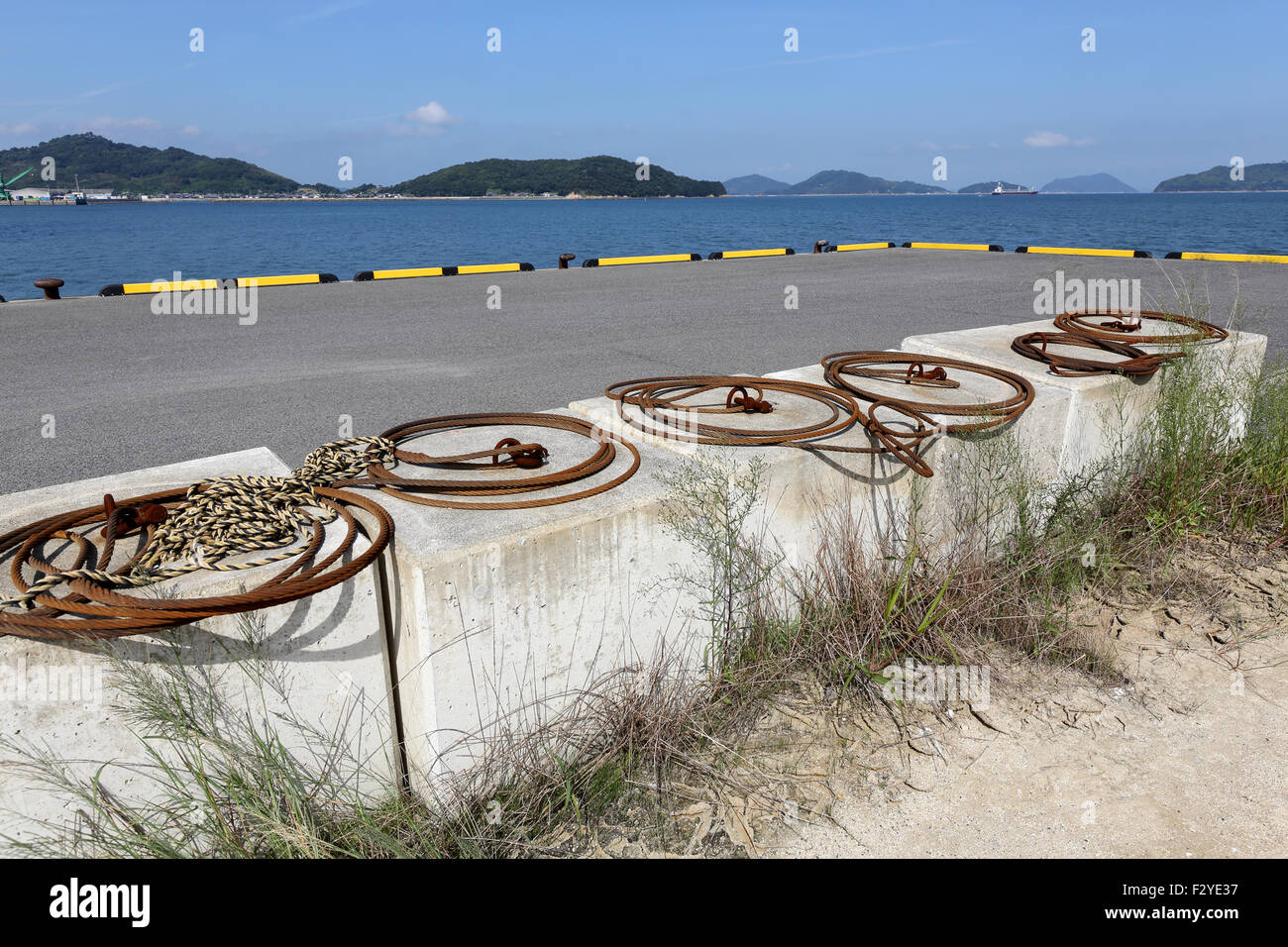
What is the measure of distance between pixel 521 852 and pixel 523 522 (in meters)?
1.00

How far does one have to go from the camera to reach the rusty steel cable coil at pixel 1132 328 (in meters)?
5.27

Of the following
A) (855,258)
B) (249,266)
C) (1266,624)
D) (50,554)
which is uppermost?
(249,266)

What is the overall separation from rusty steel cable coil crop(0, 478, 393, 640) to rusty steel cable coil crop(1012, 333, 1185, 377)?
13.3 feet

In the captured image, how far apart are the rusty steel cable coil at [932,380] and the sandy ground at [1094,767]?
3.59 ft

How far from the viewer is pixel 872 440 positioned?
388 centimetres

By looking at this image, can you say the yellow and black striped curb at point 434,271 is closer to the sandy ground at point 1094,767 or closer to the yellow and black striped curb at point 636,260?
the yellow and black striped curb at point 636,260

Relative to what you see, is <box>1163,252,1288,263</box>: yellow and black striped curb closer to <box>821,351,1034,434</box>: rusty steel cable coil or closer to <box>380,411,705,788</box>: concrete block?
<box>821,351,1034,434</box>: rusty steel cable coil

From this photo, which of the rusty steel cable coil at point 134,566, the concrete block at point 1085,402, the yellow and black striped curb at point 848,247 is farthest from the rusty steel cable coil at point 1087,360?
the yellow and black striped curb at point 848,247

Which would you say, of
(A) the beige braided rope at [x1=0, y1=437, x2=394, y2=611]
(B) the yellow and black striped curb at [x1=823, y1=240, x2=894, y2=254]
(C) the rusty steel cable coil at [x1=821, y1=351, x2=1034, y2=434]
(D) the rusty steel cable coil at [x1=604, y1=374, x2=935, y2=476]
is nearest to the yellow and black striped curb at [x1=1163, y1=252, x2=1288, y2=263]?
(B) the yellow and black striped curb at [x1=823, y1=240, x2=894, y2=254]

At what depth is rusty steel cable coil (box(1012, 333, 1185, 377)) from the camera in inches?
192
